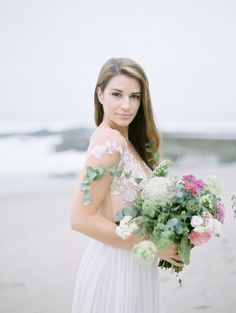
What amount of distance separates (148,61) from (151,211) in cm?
1062

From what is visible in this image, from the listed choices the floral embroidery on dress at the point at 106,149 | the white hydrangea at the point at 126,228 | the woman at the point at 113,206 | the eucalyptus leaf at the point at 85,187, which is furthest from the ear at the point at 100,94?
the white hydrangea at the point at 126,228

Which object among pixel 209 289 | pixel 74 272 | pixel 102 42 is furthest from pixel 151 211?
pixel 102 42

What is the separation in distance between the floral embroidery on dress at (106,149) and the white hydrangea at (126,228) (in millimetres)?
225

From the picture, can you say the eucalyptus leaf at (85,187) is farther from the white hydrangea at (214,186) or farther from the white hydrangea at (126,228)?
the white hydrangea at (214,186)

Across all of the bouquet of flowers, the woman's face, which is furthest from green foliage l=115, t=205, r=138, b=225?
the woman's face

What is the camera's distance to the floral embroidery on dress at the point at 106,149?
1.42 metres

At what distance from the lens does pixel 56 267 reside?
4.10 meters

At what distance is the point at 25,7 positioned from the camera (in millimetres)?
10945

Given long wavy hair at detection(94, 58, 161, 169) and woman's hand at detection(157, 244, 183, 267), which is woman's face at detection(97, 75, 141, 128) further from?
woman's hand at detection(157, 244, 183, 267)

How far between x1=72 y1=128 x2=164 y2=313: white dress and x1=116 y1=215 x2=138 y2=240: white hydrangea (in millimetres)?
157

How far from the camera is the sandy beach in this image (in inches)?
131

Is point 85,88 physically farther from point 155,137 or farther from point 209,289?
point 155,137

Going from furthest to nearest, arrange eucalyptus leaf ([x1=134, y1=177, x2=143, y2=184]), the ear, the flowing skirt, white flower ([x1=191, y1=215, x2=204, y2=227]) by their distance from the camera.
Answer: the ear → the flowing skirt → eucalyptus leaf ([x1=134, y1=177, x2=143, y2=184]) → white flower ([x1=191, y1=215, x2=204, y2=227])

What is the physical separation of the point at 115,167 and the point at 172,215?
0.25m
